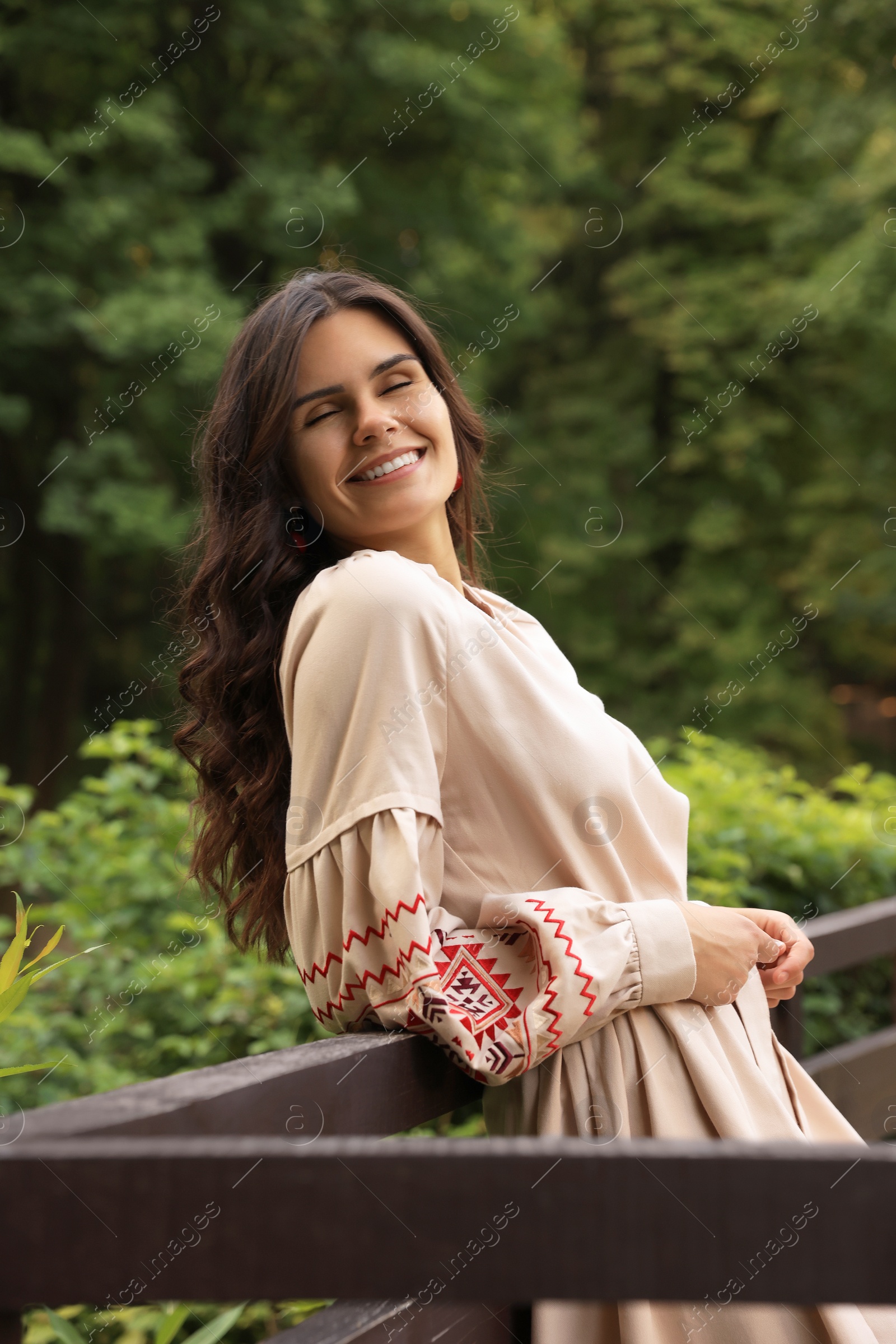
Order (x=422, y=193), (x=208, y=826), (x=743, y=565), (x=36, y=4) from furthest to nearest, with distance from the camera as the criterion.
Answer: (x=743, y=565), (x=422, y=193), (x=36, y=4), (x=208, y=826)

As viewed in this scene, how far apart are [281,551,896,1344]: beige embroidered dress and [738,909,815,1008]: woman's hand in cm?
14

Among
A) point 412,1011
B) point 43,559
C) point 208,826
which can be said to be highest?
point 43,559

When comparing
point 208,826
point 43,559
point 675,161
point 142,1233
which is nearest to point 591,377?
point 675,161

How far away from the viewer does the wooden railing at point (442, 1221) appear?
0.74 metres

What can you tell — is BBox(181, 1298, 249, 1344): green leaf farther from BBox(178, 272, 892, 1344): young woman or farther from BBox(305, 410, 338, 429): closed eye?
BBox(305, 410, 338, 429): closed eye

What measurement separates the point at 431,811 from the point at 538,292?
518 inches

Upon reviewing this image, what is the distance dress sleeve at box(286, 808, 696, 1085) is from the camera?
1.24m

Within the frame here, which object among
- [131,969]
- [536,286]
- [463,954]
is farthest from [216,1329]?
[536,286]

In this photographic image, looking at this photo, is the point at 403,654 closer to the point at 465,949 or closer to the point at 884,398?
the point at 465,949

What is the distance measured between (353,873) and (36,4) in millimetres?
10307

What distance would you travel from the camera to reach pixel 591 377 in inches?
514

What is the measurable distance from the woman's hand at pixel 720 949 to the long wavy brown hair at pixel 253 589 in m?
0.54

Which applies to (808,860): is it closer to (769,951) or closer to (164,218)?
(769,951)

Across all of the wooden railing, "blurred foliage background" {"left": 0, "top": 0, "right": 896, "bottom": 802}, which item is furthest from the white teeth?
"blurred foliage background" {"left": 0, "top": 0, "right": 896, "bottom": 802}
